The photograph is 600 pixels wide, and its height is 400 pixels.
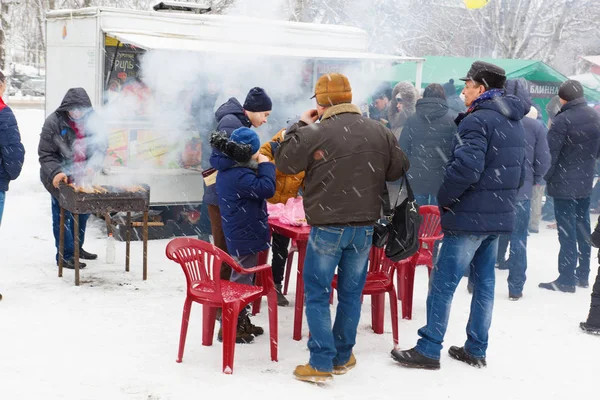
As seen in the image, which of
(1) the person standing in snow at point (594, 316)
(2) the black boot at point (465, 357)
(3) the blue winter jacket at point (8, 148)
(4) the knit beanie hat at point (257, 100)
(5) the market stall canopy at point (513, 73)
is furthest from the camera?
(5) the market stall canopy at point (513, 73)

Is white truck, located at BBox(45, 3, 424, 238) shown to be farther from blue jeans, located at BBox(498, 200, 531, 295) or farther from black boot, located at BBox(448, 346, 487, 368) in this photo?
black boot, located at BBox(448, 346, 487, 368)

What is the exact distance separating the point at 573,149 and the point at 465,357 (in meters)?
3.05

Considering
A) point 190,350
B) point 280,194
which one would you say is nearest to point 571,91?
point 280,194

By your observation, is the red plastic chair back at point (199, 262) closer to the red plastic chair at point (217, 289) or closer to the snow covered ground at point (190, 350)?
the red plastic chair at point (217, 289)

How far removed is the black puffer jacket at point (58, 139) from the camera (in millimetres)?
6867

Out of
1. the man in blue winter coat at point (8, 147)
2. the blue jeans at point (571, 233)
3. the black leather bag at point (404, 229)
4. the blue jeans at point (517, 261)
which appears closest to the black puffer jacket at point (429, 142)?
the blue jeans at point (517, 261)

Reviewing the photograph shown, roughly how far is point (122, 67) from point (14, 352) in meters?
4.71

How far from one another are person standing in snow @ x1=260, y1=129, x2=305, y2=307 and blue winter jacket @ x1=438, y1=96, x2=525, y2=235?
136 centimetres

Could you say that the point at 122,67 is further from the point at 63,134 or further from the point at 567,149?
the point at 567,149

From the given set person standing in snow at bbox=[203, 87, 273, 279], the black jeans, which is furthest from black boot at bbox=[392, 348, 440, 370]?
the black jeans

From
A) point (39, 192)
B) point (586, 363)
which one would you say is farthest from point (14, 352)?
point (39, 192)

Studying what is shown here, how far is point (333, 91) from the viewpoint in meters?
4.38

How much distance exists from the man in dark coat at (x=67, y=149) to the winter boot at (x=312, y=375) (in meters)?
3.32

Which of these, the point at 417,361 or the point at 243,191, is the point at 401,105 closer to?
the point at 243,191
